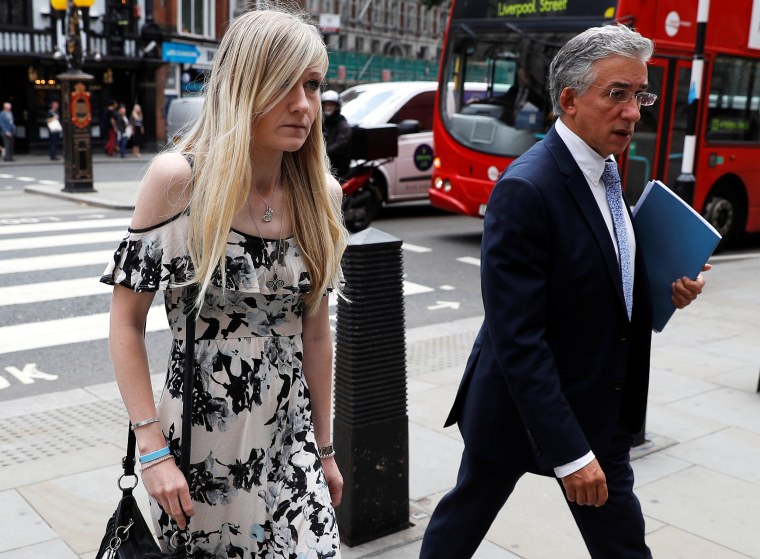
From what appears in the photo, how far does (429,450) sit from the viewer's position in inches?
187

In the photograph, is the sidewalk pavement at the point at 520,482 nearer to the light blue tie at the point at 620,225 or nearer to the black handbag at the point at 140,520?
the light blue tie at the point at 620,225

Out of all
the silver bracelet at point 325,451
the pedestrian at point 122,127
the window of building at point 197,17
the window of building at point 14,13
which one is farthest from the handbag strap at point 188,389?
the window of building at point 197,17

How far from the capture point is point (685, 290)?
2.77 meters

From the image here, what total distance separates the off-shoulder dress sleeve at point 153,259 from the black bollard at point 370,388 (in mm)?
1577

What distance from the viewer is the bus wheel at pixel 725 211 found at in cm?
1181

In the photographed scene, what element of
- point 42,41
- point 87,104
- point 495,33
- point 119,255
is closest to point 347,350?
point 119,255

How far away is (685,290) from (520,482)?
186 cm

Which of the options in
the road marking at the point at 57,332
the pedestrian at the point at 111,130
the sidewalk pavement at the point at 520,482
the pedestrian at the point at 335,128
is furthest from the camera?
the pedestrian at the point at 111,130

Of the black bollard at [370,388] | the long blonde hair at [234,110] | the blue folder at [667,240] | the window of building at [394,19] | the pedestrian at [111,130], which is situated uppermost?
the window of building at [394,19]

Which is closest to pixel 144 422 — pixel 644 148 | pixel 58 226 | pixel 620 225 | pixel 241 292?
pixel 241 292

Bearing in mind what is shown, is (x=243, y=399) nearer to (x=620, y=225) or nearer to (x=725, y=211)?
(x=620, y=225)

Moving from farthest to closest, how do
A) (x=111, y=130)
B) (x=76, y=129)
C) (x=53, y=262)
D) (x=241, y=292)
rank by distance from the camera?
(x=111, y=130), (x=76, y=129), (x=53, y=262), (x=241, y=292)

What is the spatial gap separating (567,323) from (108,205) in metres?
13.6

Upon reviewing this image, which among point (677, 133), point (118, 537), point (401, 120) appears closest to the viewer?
point (118, 537)
